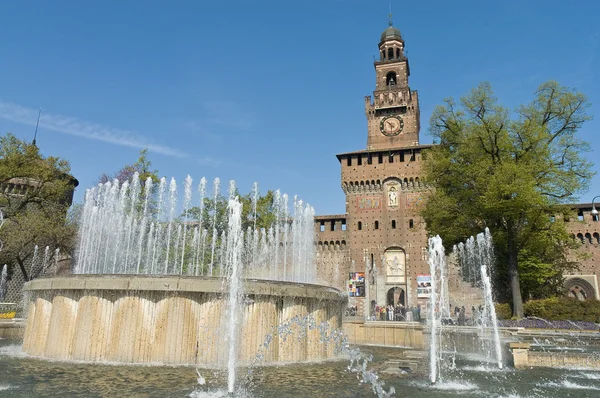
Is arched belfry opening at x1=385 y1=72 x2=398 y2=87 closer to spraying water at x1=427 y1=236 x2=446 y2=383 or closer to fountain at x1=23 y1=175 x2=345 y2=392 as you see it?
spraying water at x1=427 y1=236 x2=446 y2=383

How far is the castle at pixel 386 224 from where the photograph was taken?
32.2 metres

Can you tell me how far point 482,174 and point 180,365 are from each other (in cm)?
1659

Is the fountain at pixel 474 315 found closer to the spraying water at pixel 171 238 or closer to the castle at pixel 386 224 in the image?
the castle at pixel 386 224

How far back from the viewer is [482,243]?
2058 centimetres

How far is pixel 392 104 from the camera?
123ft

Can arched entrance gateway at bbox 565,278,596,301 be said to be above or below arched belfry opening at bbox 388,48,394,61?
below

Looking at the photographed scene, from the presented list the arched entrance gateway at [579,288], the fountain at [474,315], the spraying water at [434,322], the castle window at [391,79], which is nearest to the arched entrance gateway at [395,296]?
the fountain at [474,315]

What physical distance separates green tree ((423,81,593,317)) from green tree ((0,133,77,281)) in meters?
20.2

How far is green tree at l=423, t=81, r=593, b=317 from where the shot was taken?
1806cm

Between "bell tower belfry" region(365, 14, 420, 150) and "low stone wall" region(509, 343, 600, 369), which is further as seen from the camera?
"bell tower belfry" region(365, 14, 420, 150)

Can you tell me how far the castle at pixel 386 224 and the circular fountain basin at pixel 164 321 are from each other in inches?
1001

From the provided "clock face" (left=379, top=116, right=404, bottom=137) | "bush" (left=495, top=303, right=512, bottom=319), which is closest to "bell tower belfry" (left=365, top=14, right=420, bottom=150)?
"clock face" (left=379, top=116, right=404, bottom=137)

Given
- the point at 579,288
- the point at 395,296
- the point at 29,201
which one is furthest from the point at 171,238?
the point at 579,288

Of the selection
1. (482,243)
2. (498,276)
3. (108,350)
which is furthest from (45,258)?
(498,276)
